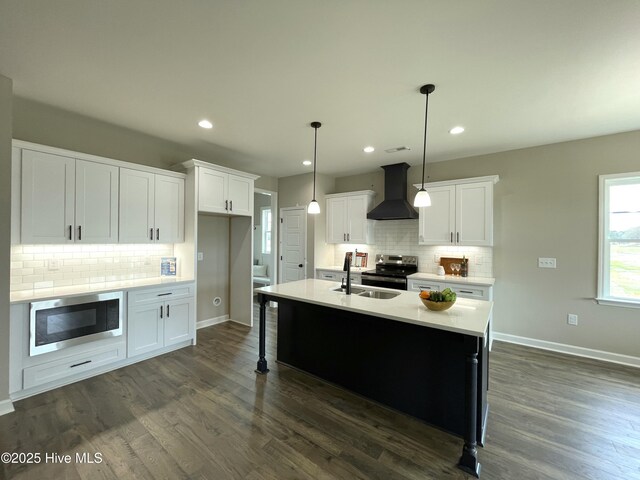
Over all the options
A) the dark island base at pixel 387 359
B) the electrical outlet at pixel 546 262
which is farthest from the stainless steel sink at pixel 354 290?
the electrical outlet at pixel 546 262

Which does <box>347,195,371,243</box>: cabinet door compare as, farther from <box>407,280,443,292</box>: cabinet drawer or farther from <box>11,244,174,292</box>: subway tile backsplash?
<box>11,244,174,292</box>: subway tile backsplash

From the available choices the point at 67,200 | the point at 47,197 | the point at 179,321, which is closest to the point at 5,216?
the point at 47,197

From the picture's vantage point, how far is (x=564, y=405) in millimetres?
2512

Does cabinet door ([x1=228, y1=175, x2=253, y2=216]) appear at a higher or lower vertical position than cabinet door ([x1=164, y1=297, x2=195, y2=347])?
higher

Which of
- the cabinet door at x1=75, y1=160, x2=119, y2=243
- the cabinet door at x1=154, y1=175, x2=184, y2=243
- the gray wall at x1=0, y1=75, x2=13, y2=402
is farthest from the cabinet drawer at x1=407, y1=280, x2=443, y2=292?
the gray wall at x1=0, y1=75, x2=13, y2=402

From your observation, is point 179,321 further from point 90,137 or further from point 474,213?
point 474,213

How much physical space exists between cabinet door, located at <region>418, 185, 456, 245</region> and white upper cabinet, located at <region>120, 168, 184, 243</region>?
12.0 ft

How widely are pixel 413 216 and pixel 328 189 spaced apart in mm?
1887

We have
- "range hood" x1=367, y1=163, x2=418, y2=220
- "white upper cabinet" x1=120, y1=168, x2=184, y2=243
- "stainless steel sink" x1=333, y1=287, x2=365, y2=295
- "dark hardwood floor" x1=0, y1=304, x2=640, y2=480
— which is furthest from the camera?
"range hood" x1=367, y1=163, x2=418, y2=220

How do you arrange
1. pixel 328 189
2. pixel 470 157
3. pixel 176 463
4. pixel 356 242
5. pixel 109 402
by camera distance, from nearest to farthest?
pixel 176 463
pixel 109 402
pixel 470 157
pixel 356 242
pixel 328 189

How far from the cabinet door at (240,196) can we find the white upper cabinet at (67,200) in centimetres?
144

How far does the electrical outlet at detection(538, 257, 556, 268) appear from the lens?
12.6ft

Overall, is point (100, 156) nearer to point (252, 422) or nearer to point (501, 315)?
point (252, 422)

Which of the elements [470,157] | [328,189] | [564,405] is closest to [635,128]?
[470,157]
